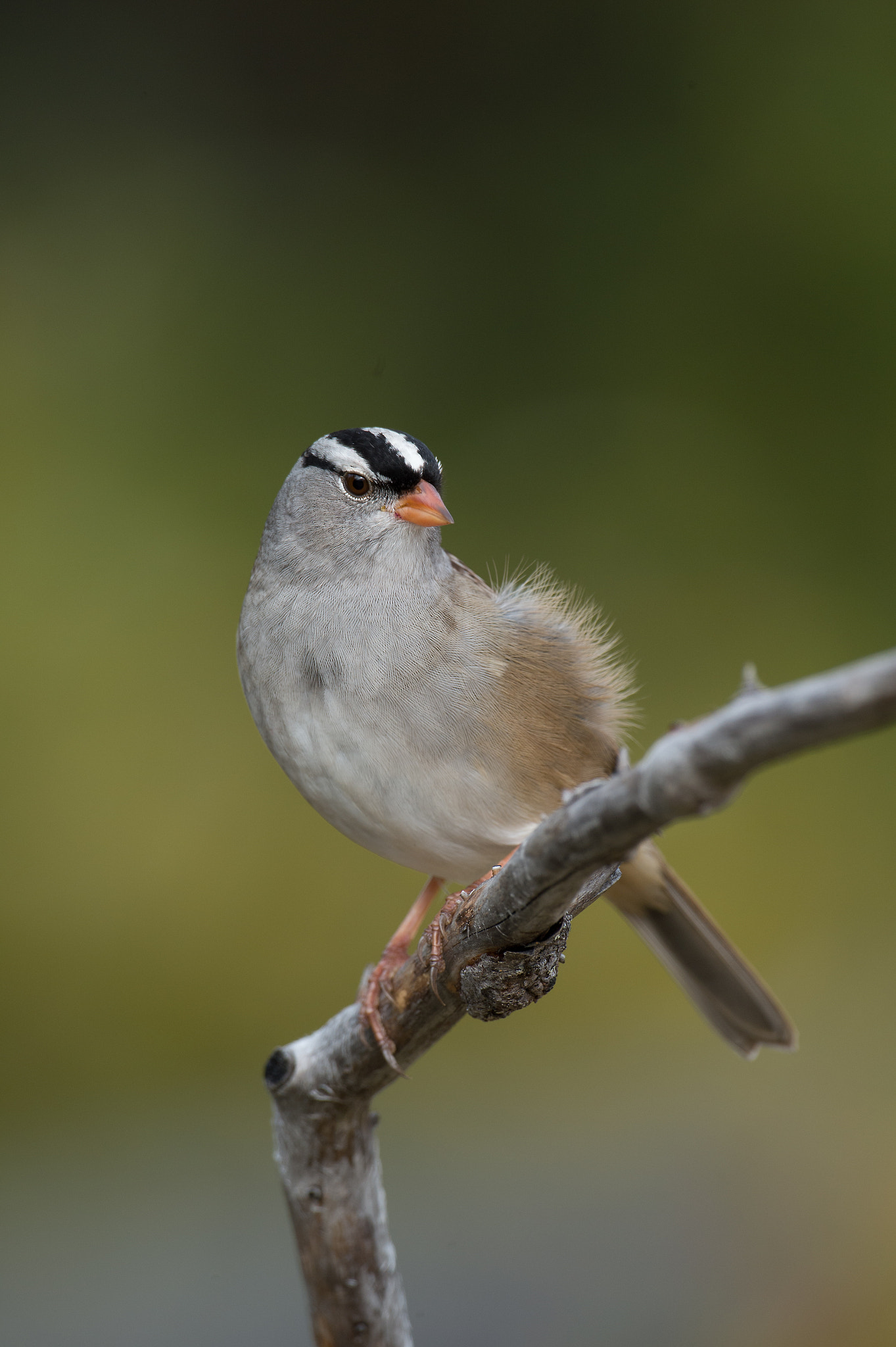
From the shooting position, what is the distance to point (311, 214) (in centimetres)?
425

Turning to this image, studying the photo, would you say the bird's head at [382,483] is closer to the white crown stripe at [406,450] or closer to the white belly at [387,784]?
the white crown stripe at [406,450]

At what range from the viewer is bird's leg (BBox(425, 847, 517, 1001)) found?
5.62 feet

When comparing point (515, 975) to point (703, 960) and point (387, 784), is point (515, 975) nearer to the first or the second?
point (387, 784)

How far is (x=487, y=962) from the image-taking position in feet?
4.91

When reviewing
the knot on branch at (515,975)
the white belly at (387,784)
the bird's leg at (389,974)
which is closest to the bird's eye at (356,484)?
the white belly at (387,784)

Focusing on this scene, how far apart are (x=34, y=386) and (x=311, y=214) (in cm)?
120

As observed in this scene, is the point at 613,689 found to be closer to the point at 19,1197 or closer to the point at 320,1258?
the point at 320,1258

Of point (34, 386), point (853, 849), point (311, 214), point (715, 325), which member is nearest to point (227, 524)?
point (34, 386)

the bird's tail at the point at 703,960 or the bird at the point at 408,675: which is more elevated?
the bird at the point at 408,675

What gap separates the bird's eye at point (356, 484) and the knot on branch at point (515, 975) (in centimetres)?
104

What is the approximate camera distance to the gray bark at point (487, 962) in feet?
3.02

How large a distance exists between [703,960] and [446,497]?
2.10 m

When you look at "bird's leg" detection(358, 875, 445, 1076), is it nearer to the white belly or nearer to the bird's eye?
the white belly

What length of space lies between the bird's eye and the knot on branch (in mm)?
1042
